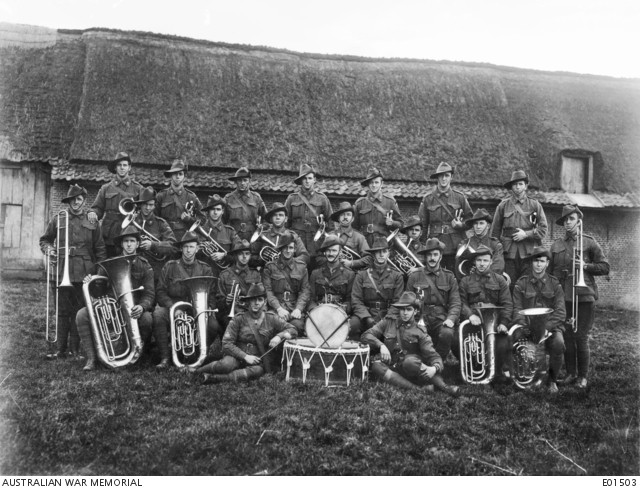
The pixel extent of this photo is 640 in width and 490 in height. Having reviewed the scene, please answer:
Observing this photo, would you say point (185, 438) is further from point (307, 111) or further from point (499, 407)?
point (307, 111)

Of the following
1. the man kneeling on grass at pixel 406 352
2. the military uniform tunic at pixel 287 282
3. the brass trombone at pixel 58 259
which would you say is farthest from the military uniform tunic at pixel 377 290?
the brass trombone at pixel 58 259

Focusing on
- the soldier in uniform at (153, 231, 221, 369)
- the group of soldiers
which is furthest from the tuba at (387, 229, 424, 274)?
the soldier in uniform at (153, 231, 221, 369)

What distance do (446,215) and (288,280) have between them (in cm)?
261

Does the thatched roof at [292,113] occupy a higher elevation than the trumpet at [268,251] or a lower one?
higher

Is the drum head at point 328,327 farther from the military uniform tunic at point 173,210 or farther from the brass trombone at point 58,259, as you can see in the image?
the brass trombone at point 58,259

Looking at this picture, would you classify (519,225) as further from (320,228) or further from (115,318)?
(115,318)

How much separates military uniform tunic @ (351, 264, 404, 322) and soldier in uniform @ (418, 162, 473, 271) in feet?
4.14

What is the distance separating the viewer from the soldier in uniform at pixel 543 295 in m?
7.41

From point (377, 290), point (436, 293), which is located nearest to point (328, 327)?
point (377, 290)

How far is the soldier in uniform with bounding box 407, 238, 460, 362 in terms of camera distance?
771 cm

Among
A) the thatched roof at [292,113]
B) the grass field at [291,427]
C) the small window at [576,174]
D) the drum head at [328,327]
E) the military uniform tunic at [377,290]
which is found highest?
the thatched roof at [292,113]

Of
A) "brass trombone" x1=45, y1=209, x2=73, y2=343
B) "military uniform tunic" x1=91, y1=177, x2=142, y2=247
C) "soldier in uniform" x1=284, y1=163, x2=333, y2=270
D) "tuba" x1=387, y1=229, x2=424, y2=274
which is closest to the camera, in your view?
"brass trombone" x1=45, y1=209, x2=73, y2=343

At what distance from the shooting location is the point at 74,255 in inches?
323

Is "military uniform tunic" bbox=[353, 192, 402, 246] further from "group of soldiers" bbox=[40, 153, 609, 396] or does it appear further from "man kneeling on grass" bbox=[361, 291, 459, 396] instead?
"man kneeling on grass" bbox=[361, 291, 459, 396]
